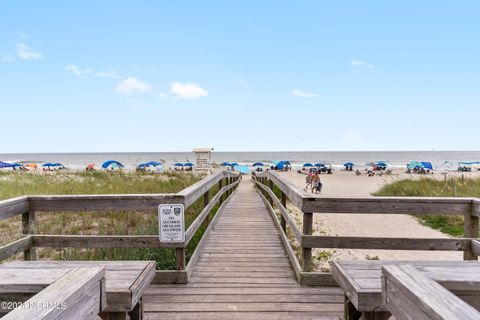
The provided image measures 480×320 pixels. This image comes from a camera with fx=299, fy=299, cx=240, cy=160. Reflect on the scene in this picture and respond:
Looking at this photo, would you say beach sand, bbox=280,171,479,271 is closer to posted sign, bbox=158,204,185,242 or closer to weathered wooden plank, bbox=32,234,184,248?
posted sign, bbox=158,204,185,242

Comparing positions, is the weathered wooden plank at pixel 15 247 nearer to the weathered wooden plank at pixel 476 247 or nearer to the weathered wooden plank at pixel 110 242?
the weathered wooden plank at pixel 110 242

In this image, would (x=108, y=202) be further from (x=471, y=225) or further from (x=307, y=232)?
(x=471, y=225)

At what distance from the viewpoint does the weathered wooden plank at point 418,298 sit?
0.94 m

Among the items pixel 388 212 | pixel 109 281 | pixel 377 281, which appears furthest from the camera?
pixel 388 212

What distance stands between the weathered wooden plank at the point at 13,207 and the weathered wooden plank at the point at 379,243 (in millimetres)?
3000

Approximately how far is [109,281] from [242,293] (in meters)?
1.70

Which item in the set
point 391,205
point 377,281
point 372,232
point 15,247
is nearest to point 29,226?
point 15,247

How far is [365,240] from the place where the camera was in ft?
10.9

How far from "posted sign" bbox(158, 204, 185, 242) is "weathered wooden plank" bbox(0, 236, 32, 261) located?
1.39 m

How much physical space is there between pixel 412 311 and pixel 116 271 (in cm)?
183

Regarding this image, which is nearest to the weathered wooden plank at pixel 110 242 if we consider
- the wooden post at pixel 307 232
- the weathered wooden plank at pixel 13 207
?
the weathered wooden plank at pixel 13 207

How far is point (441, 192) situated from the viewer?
43.9 feet

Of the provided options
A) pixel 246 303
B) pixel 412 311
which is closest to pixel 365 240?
pixel 246 303

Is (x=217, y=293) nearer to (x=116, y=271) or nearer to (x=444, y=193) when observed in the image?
(x=116, y=271)
